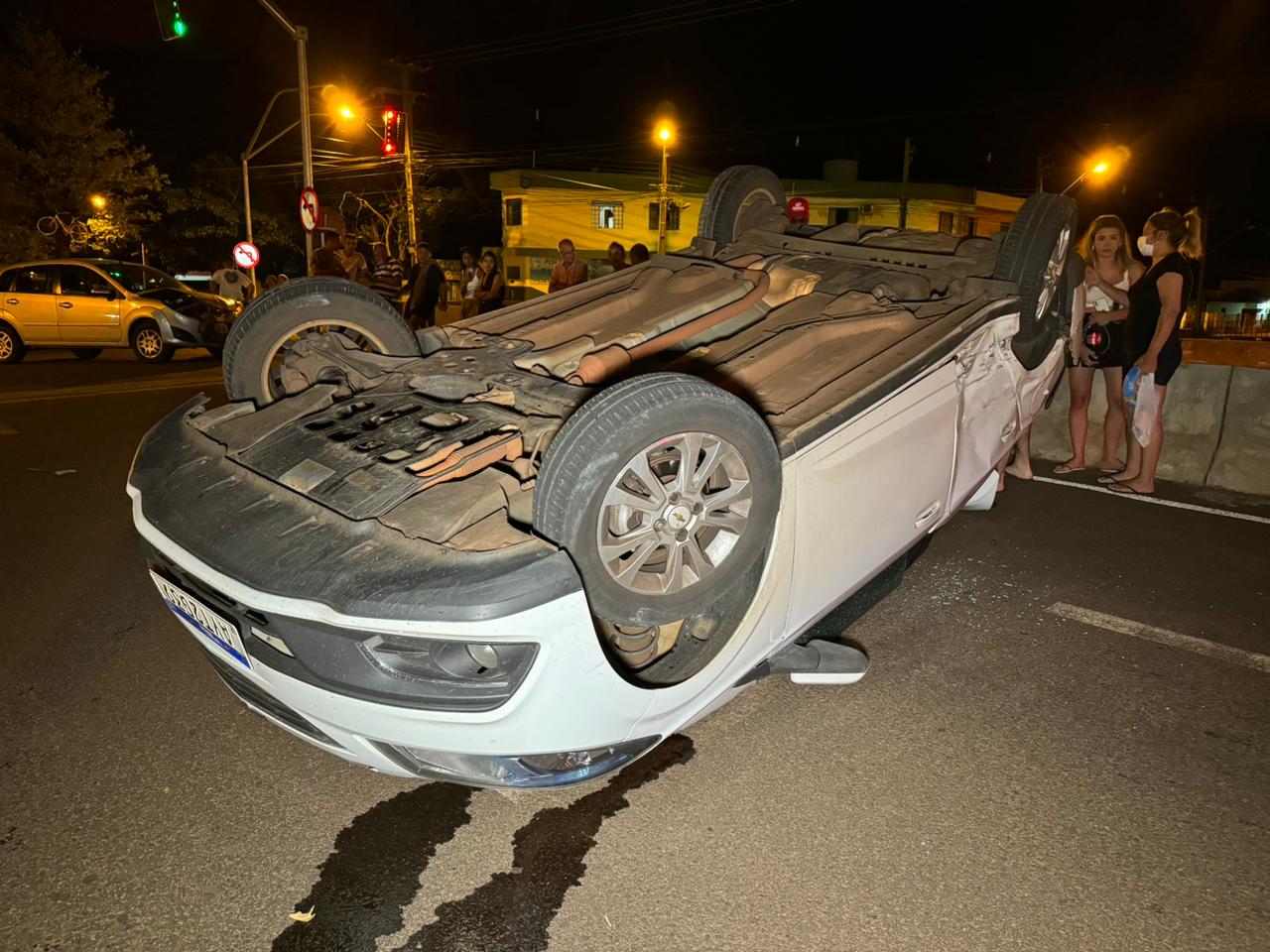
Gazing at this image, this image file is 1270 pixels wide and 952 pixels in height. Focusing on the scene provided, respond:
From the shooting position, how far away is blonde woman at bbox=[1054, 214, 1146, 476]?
5844 mm

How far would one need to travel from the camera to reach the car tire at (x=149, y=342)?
12375 mm

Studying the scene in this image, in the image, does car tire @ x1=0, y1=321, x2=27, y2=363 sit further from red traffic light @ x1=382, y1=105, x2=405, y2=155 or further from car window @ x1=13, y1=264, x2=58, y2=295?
red traffic light @ x1=382, y1=105, x2=405, y2=155

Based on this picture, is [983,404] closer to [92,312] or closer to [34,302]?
[92,312]

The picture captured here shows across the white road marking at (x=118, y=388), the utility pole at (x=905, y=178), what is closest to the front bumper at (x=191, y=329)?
the white road marking at (x=118, y=388)

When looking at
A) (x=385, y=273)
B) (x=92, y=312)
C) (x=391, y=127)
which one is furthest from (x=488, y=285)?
(x=391, y=127)

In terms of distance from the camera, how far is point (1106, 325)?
5.87 metres

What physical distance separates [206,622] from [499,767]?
36.1 inches

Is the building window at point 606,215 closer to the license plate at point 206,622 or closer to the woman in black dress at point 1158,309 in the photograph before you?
the woman in black dress at point 1158,309

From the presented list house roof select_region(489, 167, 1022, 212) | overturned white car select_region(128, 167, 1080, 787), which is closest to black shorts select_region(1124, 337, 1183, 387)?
overturned white car select_region(128, 167, 1080, 787)

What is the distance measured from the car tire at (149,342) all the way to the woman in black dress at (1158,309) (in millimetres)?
11867

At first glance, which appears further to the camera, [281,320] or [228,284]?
[228,284]

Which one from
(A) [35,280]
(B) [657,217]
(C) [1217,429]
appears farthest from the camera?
(B) [657,217]

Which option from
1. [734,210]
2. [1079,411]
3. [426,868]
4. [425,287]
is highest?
[734,210]

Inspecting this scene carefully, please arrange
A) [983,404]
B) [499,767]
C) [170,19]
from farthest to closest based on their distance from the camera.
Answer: [170,19], [983,404], [499,767]
